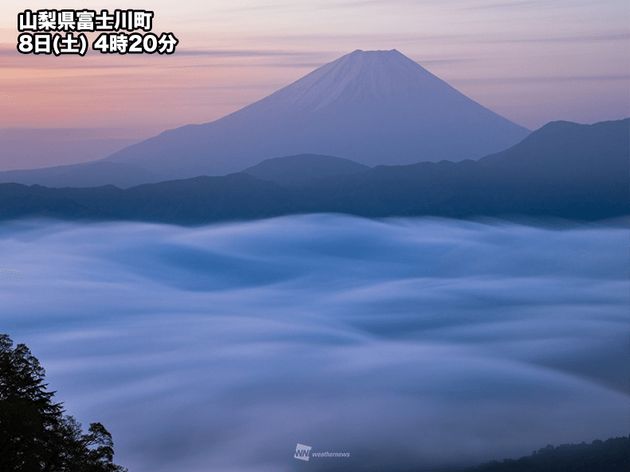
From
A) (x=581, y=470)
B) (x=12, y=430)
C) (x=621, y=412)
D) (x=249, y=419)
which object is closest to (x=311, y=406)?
(x=249, y=419)

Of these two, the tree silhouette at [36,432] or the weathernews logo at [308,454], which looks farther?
the weathernews logo at [308,454]

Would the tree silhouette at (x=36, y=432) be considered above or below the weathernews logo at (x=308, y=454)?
below

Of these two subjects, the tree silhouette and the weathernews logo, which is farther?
the weathernews logo

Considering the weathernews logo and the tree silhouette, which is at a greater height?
the weathernews logo

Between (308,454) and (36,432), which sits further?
(308,454)

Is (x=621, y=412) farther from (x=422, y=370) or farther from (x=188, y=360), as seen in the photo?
(x=188, y=360)

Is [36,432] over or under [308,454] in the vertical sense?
under

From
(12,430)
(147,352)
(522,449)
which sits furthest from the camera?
(147,352)

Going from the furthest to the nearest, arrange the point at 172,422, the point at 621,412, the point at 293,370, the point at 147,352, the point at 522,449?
the point at 147,352 < the point at 293,370 < the point at 621,412 < the point at 172,422 < the point at 522,449
